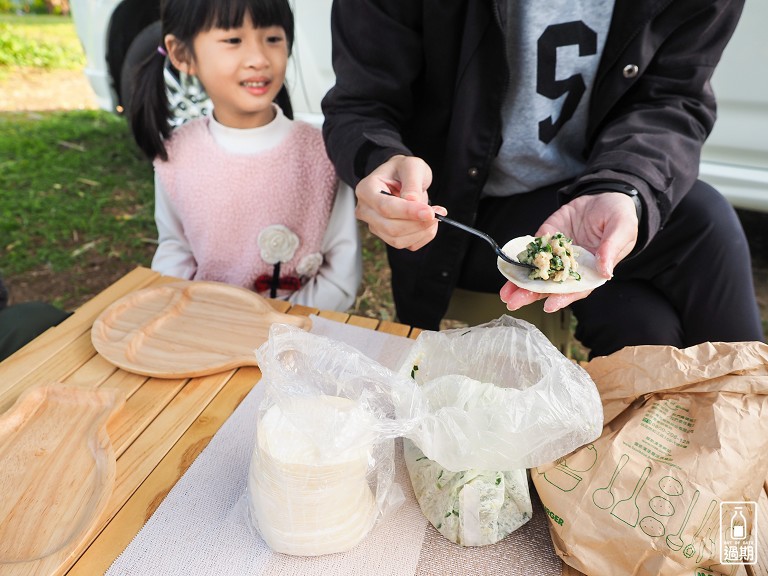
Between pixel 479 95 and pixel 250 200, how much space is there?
85 centimetres

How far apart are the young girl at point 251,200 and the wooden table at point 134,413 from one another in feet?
1.62

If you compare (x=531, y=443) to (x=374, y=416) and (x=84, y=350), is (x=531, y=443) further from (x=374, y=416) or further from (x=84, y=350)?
(x=84, y=350)

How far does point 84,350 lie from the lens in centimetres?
130

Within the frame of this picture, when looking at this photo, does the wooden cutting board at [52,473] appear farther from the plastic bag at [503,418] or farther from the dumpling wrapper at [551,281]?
the dumpling wrapper at [551,281]

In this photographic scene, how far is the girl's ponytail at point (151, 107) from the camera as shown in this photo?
5.99 ft

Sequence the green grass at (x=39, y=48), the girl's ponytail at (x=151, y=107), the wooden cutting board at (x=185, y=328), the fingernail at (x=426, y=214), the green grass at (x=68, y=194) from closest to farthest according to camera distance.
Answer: the fingernail at (x=426, y=214) → the wooden cutting board at (x=185, y=328) → the girl's ponytail at (x=151, y=107) → the green grass at (x=68, y=194) → the green grass at (x=39, y=48)

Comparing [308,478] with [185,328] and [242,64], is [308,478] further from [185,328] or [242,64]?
[242,64]

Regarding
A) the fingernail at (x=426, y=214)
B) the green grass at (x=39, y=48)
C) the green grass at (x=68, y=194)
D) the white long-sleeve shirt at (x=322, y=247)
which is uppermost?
the fingernail at (x=426, y=214)

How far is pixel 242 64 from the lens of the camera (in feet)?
5.48

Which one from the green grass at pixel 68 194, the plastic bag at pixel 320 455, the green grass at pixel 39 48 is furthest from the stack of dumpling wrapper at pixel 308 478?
the green grass at pixel 39 48

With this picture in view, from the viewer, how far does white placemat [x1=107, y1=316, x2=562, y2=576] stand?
87 cm

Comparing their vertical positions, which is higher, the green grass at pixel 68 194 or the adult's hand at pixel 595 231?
the adult's hand at pixel 595 231

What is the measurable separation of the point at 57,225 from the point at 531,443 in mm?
3411

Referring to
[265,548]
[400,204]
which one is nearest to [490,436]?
[265,548]
